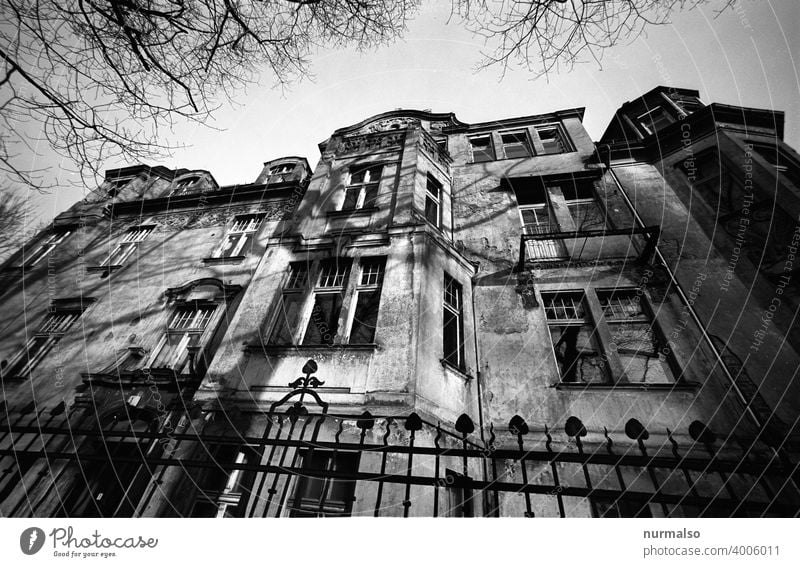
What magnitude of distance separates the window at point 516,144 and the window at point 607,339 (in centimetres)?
718

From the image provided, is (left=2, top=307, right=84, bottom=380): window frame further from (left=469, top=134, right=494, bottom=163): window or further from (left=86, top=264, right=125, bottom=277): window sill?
(left=469, top=134, right=494, bottom=163): window

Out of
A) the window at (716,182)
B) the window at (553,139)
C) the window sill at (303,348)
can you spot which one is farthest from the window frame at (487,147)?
the window sill at (303,348)

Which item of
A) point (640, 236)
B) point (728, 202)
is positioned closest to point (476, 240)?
point (640, 236)

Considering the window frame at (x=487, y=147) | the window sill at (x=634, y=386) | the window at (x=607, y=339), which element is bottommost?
the window sill at (x=634, y=386)

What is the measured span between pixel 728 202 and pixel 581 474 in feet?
27.5

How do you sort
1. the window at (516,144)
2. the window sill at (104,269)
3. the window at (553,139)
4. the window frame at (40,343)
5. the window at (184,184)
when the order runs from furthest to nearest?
the window at (184,184)
the window at (516,144)
the window at (553,139)
the window sill at (104,269)
the window frame at (40,343)

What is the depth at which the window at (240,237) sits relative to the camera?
10245mm

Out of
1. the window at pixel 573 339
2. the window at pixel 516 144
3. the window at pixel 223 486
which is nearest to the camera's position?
the window at pixel 223 486

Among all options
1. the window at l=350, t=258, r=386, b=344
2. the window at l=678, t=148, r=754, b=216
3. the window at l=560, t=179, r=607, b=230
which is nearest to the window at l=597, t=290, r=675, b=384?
the window at l=560, t=179, r=607, b=230

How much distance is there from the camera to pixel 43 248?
1245cm

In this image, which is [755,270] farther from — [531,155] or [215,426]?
[215,426]

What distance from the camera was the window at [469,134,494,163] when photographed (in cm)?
1201

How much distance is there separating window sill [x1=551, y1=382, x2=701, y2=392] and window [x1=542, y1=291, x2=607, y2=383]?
0.76ft
